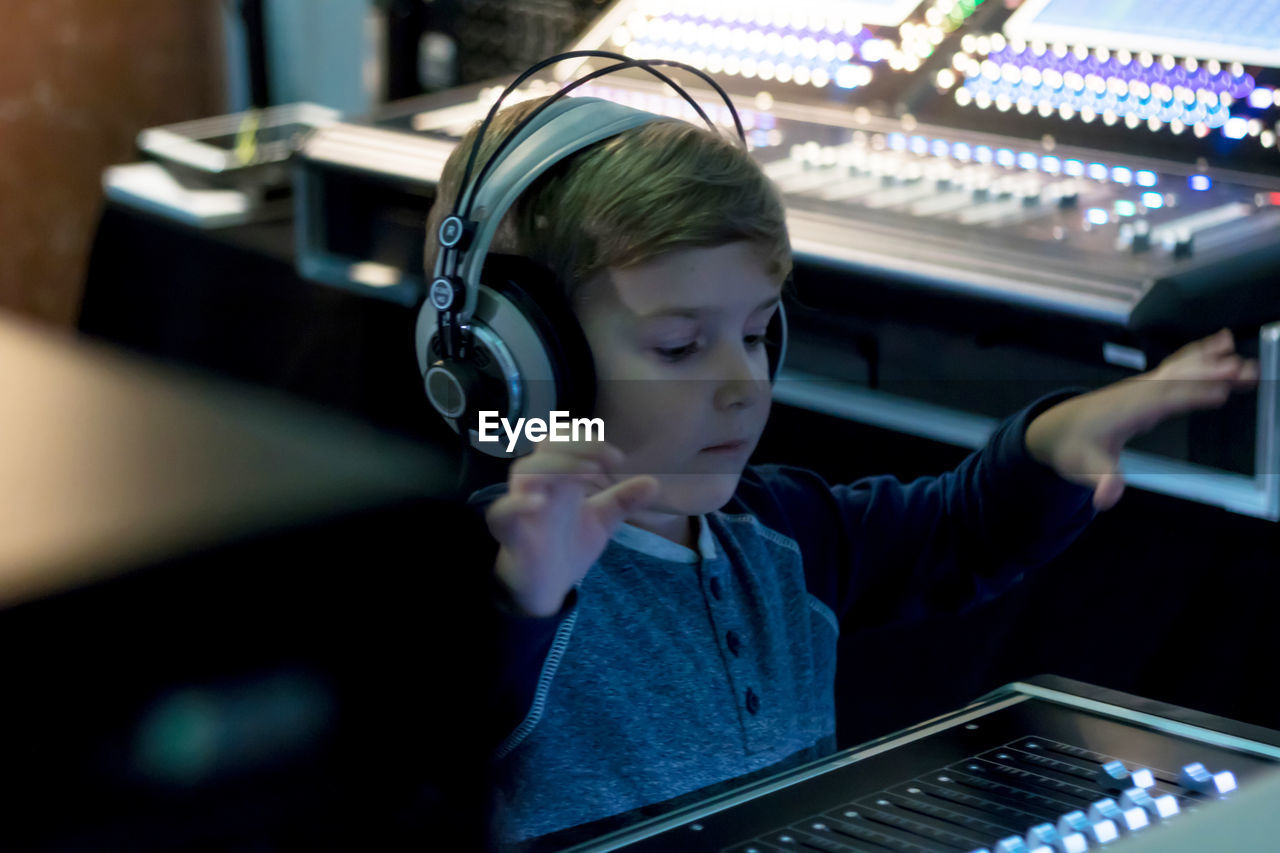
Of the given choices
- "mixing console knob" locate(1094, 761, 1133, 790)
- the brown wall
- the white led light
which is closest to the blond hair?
"mixing console knob" locate(1094, 761, 1133, 790)

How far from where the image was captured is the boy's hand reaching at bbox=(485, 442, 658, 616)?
439 millimetres

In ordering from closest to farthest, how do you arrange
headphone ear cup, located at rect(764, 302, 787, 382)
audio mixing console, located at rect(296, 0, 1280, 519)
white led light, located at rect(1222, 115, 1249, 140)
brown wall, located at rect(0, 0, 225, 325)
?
headphone ear cup, located at rect(764, 302, 787, 382) < audio mixing console, located at rect(296, 0, 1280, 519) < white led light, located at rect(1222, 115, 1249, 140) < brown wall, located at rect(0, 0, 225, 325)

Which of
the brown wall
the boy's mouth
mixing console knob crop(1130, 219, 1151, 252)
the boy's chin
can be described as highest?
mixing console knob crop(1130, 219, 1151, 252)

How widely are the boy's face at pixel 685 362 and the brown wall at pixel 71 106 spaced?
2.16 m

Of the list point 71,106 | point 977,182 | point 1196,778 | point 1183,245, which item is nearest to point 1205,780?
point 1196,778

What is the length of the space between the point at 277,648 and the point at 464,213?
327 mm

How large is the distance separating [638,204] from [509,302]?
7cm

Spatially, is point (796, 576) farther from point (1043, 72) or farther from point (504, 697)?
point (1043, 72)

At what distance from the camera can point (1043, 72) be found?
1.12 metres

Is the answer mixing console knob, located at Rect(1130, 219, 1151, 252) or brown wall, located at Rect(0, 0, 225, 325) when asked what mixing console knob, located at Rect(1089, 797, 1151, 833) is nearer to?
mixing console knob, located at Rect(1130, 219, 1151, 252)

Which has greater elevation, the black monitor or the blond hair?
the blond hair

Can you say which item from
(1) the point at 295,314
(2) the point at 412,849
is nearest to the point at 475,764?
(2) the point at 412,849

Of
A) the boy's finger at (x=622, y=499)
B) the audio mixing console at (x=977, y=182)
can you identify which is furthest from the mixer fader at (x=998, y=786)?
the audio mixing console at (x=977, y=182)

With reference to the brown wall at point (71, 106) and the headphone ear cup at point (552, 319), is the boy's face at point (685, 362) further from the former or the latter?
the brown wall at point (71, 106)
